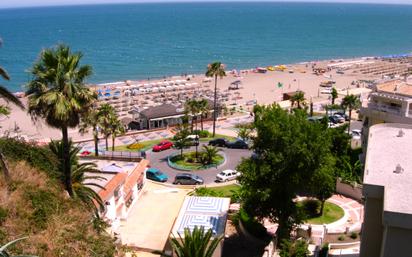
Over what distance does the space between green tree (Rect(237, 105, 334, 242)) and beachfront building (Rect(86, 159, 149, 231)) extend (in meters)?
7.62

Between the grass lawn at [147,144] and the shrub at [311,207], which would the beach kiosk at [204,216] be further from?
the grass lawn at [147,144]

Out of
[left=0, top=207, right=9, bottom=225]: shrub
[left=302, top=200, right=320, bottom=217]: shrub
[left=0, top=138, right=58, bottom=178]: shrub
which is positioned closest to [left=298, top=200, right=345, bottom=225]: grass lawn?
[left=302, top=200, right=320, bottom=217]: shrub

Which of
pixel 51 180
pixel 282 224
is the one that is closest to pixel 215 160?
pixel 282 224

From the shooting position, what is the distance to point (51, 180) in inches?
727

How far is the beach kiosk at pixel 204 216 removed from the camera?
→ 22719mm

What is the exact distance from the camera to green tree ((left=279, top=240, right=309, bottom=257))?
69.3ft

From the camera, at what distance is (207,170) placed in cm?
4012

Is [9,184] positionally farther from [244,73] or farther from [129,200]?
[244,73]

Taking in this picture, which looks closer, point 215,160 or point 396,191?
point 396,191

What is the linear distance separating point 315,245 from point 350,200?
8012mm

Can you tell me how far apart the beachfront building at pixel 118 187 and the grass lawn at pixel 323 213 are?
11.4 m

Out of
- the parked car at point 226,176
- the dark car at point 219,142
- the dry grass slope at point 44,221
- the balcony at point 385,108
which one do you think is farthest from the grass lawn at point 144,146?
the dry grass slope at point 44,221

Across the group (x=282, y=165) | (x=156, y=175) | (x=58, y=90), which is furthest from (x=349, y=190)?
(x=58, y=90)

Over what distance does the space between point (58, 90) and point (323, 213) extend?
62.3 ft
